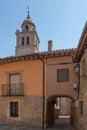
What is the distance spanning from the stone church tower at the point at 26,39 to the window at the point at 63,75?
33560 millimetres

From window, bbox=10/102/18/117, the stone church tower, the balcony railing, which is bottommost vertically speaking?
window, bbox=10/102/18/117

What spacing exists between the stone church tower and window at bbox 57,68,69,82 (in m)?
33.6

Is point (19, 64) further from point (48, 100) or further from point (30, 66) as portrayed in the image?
point (48, 100)

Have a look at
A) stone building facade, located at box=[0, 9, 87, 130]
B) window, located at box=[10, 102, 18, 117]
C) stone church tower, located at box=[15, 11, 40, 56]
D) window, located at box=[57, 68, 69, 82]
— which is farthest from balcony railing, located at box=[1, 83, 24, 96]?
stone church tower, located at box=[15, 11, 40, 56]

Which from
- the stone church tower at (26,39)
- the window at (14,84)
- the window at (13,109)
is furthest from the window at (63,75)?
the stone church tower at (26,39)

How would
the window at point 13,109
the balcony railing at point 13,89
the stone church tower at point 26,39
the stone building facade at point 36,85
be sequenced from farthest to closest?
the stone church tower at point 26,39 → the window at point 13,109 → the balcony railing at point 13,89 → the stone building facade at point 36,85

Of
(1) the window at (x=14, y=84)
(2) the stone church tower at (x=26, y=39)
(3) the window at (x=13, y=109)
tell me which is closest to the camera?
(1) the window at (x=14, y=84)

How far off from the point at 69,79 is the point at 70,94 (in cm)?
117

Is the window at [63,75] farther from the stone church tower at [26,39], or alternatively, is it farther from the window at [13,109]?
the stone church tower at [26,39]

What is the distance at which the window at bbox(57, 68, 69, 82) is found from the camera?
1841 centimetres

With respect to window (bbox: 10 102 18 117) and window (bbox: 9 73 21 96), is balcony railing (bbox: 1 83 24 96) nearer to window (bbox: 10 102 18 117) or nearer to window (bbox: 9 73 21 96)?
window (bbox: 9 73 21 96)

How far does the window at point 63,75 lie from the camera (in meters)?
18.4

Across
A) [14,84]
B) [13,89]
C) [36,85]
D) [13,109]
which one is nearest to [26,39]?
[14,84]

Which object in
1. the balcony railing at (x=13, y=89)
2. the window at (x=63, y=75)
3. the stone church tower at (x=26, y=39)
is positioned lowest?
the balcony railing at (x=13, y=89)
